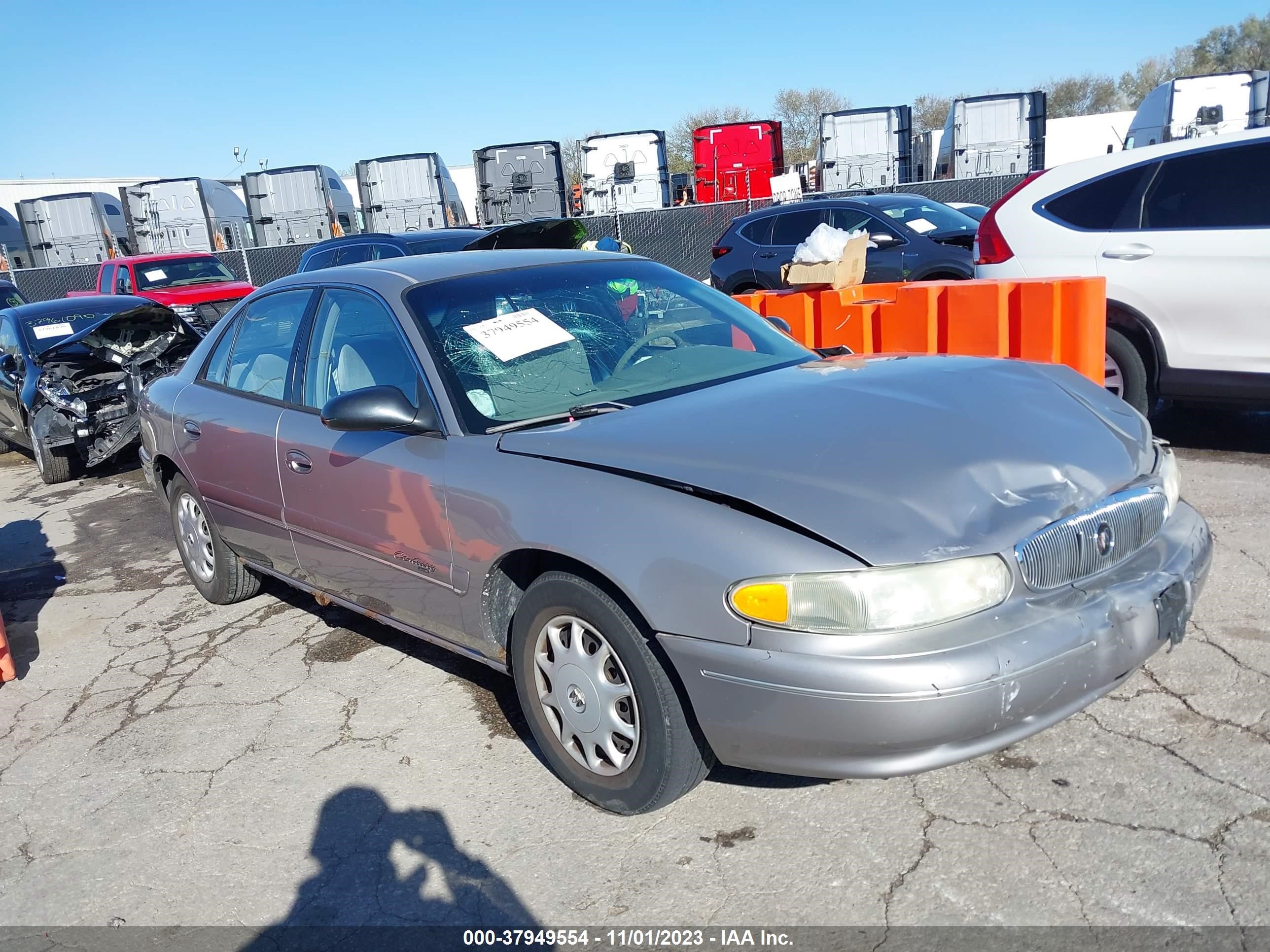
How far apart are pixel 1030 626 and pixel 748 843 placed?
995 millimetres

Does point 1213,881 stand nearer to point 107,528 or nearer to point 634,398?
point 634,398

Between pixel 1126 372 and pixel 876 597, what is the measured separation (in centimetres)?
446

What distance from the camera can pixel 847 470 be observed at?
8.64ft

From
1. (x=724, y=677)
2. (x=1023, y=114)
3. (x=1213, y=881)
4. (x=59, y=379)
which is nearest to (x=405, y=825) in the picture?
(x=724, y=677)

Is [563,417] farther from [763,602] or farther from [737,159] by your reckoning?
[737,159]

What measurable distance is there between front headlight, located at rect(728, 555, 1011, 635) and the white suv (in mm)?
4114

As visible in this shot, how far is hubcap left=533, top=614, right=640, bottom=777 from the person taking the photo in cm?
288

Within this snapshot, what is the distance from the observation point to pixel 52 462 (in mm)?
9227

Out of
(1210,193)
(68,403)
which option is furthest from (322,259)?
(1210,193)

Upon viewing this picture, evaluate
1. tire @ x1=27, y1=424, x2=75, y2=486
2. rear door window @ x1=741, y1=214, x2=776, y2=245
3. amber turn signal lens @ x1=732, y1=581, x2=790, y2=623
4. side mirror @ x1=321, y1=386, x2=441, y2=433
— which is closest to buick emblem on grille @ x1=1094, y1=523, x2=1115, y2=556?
amber turn signal lens @ x1=732, y1=581, x2=790, y2=623

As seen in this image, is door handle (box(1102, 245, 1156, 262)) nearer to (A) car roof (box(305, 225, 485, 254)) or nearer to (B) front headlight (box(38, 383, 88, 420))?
(A) car roof (box(305, 225, 485, 254))

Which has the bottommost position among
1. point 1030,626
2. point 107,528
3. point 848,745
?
point 107,528

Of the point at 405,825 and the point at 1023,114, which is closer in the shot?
the point at 405,825

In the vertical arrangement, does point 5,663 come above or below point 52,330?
below
